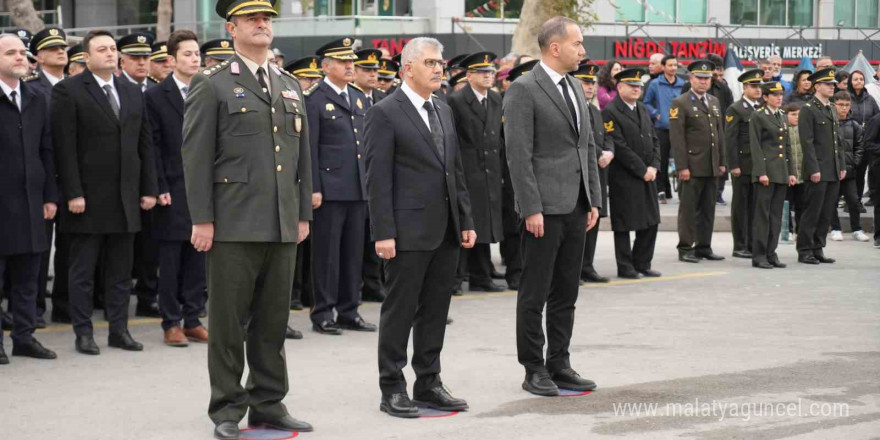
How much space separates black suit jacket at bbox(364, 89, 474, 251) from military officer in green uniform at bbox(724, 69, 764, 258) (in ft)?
27.4

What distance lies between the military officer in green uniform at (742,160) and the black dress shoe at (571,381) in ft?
25.1

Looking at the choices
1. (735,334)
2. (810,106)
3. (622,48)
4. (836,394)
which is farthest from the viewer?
(622,48)

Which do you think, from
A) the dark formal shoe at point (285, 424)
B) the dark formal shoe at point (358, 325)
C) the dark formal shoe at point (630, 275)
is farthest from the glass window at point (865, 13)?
the dark formal shoe at point (285, 424)

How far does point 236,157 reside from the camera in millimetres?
6699

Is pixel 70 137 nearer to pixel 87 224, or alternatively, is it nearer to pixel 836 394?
pixel 87 224

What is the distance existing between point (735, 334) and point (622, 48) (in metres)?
26.4

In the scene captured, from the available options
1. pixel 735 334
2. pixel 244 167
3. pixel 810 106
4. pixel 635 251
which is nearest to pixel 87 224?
pixel 244 167

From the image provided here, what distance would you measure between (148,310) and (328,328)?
199 centimetres

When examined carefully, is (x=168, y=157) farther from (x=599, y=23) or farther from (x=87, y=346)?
(x=599, y=23)

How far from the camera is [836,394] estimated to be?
25.1 ft

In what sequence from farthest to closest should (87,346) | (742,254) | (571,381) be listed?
1. (742,254)
2. (87,346)
3. (571,381)

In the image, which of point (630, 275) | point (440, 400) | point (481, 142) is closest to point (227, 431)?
point (440, 400)

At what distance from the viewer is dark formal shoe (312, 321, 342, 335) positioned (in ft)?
32.7

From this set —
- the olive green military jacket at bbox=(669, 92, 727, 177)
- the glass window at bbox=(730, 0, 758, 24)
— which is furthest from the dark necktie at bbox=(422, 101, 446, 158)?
the glass window at bbox=(730, 0, 758, 24)
